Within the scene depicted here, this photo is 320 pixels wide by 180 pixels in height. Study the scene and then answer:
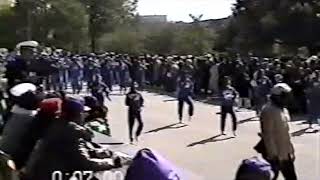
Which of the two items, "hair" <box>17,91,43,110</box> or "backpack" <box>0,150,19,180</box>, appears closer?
"backpack" <box>0,150,19,180</box>

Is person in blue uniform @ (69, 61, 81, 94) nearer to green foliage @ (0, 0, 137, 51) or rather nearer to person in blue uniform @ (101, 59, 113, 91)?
person in blue uniform @ (101, 59, 113, 91)

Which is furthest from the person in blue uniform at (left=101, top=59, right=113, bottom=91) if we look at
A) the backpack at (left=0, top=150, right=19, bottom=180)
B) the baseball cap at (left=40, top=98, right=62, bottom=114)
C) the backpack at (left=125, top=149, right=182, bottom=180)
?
the backpack at (left=125, top=149, right=182, bottom=180)

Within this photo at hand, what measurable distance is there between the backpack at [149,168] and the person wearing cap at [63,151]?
4.23ft

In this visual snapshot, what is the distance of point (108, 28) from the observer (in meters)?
71.4

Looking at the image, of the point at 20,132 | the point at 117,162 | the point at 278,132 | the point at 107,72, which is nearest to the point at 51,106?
the point at 20,132

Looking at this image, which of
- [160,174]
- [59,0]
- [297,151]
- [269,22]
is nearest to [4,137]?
[160,174]

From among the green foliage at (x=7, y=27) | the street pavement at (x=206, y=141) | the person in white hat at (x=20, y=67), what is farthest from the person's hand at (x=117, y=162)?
the green foliage at (x=7, y=27)

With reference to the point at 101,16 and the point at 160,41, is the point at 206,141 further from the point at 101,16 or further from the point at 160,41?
Result: the point at 101,16

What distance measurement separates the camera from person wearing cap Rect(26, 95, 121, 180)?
5.71m

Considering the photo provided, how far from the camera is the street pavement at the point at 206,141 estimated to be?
13641 millimetres

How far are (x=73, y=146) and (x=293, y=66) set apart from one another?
1840 cm

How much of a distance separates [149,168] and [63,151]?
57.4 inches

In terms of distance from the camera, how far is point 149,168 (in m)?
4.39

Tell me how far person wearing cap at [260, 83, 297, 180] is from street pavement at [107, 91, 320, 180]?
1.64 m
